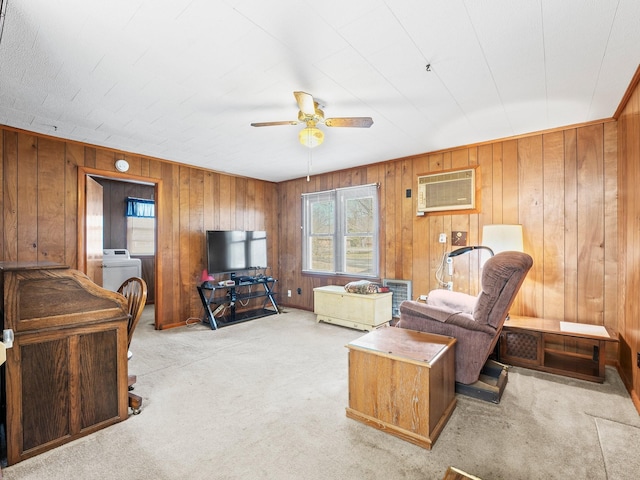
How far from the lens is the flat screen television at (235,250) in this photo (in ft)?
15.3

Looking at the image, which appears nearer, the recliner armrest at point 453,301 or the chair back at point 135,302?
the chair back at point 135,302

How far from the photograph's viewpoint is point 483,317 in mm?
2244

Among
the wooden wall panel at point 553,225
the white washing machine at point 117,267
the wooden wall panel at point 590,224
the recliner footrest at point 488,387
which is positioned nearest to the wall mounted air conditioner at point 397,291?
the wooden wall panel at point 553,225

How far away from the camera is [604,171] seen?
2.96m

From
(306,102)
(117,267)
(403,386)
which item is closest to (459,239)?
Result: (403,386)

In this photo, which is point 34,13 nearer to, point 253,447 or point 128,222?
point 253,447

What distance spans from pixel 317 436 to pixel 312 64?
2.36 metres

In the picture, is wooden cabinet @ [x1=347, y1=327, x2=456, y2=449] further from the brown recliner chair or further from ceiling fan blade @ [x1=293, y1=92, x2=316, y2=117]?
ceiling fan blade @ [x1=293, y1=92, x2=316, y2=117]

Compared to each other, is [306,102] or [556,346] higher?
[306,102]

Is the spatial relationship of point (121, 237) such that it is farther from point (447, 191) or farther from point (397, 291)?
point (447, 191)

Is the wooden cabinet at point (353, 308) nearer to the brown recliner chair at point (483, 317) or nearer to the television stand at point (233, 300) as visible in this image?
the television stand at point (233, 300)

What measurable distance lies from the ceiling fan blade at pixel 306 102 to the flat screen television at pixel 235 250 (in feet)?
9.57

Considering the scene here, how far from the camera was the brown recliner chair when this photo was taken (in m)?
2.15

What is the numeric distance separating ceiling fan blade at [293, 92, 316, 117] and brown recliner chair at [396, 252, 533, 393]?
1701 millimetres
